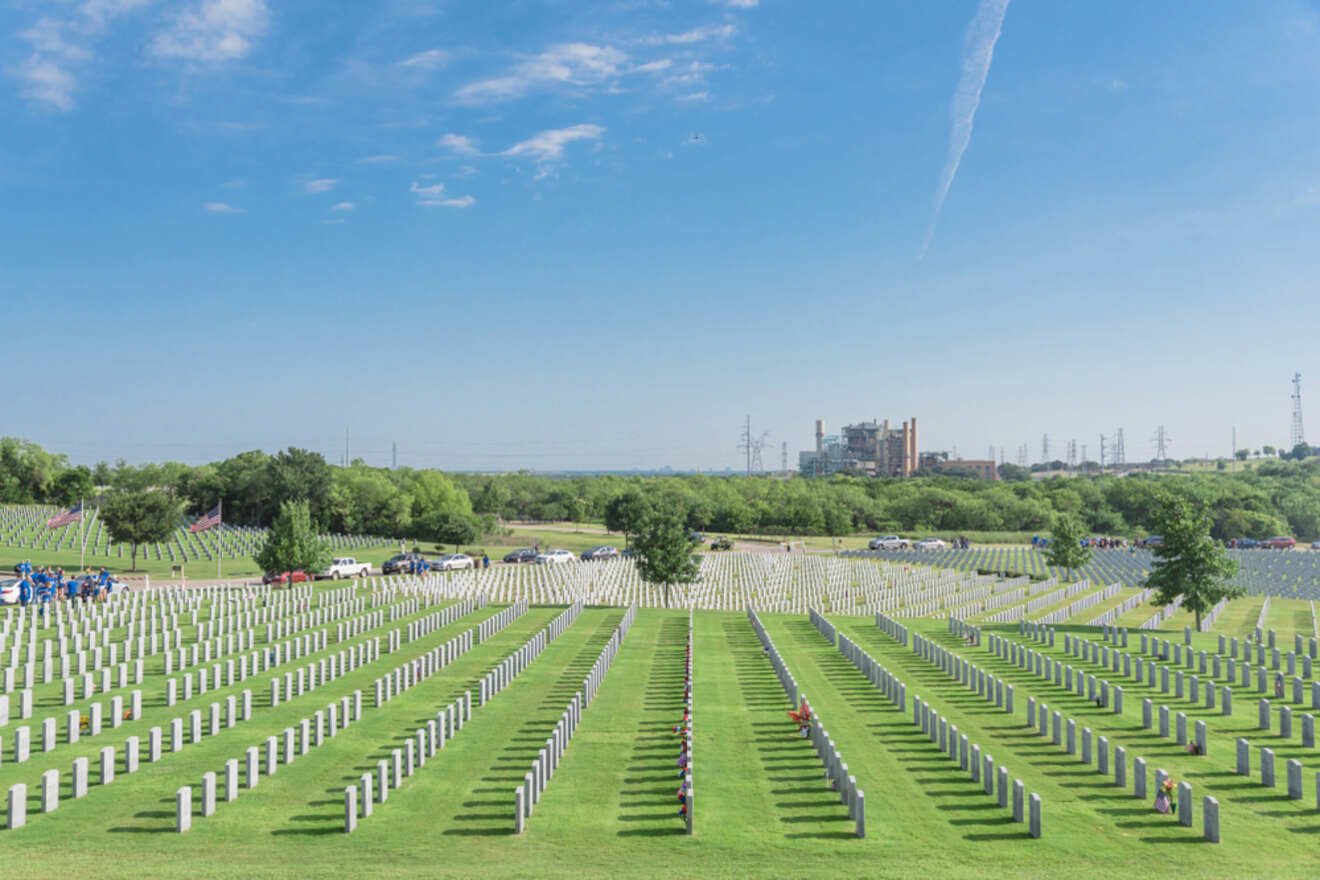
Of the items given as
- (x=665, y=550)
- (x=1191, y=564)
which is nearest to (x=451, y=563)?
(x=665, y=550)

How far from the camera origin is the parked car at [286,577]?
49.4 metres

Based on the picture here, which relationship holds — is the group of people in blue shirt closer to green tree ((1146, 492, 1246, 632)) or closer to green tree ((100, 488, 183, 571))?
green tree ((100, 488, 183, 571))

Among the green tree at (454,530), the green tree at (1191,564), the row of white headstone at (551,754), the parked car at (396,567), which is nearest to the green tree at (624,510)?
the green tree at (454,530)

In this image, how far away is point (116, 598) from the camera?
3894 centimetres

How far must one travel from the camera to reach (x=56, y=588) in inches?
1617

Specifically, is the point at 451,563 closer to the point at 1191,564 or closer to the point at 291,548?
the point at 291,548

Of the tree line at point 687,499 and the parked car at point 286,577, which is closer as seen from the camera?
the parked car at point 286,577

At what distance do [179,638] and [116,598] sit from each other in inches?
505

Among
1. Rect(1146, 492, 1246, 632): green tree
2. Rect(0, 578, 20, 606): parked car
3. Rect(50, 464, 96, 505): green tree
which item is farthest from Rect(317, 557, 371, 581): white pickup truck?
Rect(50, 464, 96, 505): green tree

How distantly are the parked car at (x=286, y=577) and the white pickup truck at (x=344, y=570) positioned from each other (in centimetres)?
202

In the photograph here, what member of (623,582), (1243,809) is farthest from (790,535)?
(1243,809)

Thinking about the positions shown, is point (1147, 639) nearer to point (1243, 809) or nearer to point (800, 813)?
point (1243, 809)

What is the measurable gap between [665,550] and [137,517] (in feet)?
118

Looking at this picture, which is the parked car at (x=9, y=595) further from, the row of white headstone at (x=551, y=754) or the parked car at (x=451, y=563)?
the row of white headstone at (x=551, y=754)
